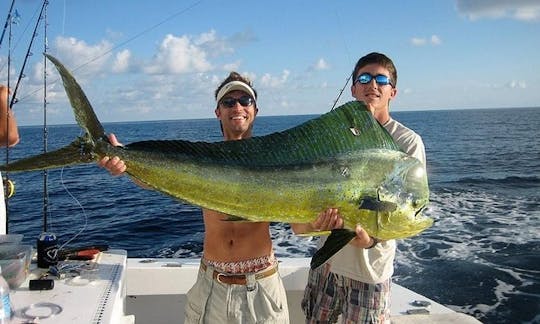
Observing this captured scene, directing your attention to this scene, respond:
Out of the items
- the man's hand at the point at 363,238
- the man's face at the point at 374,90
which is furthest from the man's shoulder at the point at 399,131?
the man's hand at the point at 363,238

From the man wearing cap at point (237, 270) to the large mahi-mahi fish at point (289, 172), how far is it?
1.84ft

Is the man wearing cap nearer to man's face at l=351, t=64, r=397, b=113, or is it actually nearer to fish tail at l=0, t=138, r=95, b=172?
man's face at l=351, t=64, r=397, b=113

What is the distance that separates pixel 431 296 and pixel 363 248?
436cm

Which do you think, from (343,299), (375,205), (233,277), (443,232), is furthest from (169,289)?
(443,232)

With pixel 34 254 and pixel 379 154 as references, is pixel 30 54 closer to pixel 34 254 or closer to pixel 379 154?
pixel 34 254

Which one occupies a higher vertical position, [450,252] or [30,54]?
[30,54]

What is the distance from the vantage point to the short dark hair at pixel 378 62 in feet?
8.39

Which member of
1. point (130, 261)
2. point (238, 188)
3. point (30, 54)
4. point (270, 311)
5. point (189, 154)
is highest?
point (30, 54)

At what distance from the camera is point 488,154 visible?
2325 centimetres

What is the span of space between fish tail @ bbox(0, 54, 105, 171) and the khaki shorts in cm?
93

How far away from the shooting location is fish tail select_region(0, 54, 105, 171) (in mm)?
1680

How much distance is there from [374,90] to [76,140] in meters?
1.48

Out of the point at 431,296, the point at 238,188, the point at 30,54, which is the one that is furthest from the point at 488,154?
the point at 238,188

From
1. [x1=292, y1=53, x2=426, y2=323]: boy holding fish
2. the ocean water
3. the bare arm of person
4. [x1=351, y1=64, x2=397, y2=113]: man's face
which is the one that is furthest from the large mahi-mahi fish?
the ocean water
